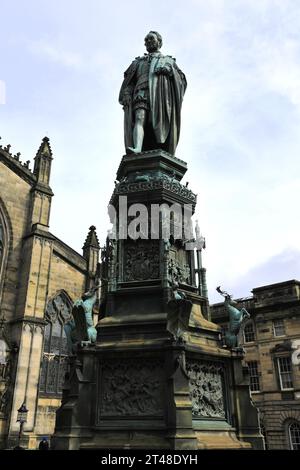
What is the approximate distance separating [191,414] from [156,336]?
3.47 feet

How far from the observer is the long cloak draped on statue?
764 cm

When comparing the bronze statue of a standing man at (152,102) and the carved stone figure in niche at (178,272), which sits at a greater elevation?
the bronze statue of a standing man at (152,102)

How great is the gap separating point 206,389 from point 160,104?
488 centimetres

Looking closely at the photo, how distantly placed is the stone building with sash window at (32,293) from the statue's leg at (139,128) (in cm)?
1783

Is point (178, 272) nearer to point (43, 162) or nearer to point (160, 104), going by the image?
point (160, 104)

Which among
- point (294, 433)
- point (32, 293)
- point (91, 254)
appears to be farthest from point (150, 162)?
point (294, 433)

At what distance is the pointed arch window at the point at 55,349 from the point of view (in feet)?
77.9

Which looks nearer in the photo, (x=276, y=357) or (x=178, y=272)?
(x=178, y=272)

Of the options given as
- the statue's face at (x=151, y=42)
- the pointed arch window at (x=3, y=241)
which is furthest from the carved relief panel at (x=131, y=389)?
the pointed arch window at (x=3, y=241)

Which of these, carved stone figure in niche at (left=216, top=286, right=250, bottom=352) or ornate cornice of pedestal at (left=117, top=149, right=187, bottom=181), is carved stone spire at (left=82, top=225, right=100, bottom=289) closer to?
ornate cornice of pedestal at (left=117, top=149, right=187, bottom=181)

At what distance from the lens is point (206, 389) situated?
5.47 m

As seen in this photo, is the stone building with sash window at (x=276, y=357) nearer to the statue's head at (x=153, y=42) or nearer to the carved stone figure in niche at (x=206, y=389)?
the statue's head at (x=153, y=42)
